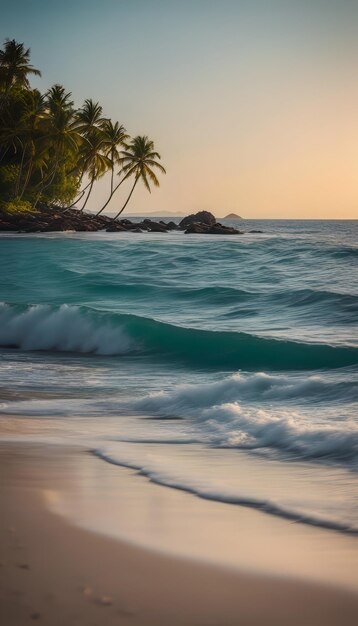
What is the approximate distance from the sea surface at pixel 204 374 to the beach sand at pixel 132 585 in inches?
42.2

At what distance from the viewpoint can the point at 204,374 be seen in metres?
13.1

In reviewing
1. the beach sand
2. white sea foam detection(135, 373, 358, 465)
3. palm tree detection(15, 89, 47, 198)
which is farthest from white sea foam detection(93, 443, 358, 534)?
palm tree detection(15, 89, 47, 198)

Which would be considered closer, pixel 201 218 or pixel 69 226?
pixel 69 226

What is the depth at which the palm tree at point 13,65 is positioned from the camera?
183ft

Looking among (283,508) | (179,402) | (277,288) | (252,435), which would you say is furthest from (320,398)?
(277,288)

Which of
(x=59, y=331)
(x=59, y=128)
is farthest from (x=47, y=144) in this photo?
(x=59, y=331)

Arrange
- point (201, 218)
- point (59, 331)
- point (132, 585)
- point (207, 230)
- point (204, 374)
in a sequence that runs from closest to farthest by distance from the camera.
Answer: point (132, 585), point (204, 374), point (59, 331), point (207, 230), point (201, 218)

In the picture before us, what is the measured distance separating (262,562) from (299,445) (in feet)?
10.7

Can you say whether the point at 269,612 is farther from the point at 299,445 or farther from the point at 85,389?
the point at 85,389

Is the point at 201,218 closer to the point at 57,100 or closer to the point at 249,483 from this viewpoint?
the point at 57,100

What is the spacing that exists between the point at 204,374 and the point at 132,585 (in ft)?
32.3

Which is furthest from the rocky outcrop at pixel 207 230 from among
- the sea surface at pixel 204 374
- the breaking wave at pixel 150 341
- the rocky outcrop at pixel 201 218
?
the breaking wave at pixel 150 341

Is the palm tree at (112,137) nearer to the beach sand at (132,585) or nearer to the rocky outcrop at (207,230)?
the rocky outcrop at (207,230)

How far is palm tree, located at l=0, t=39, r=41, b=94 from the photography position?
55.9 metres
